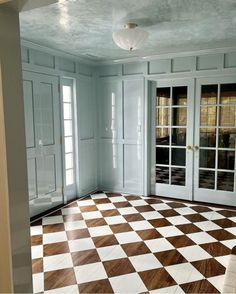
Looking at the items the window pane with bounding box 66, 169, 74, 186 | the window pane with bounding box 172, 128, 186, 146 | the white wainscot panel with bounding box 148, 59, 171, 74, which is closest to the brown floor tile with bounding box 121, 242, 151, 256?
the window pane with bounding box 66, 169, 74, 186

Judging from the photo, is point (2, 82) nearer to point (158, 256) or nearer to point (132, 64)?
point (158, 256)

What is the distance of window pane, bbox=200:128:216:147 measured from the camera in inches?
169

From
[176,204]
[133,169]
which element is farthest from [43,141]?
[176,204]

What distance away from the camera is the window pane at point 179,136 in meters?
4.51

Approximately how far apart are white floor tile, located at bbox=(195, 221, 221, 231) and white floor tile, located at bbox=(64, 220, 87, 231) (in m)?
1.55

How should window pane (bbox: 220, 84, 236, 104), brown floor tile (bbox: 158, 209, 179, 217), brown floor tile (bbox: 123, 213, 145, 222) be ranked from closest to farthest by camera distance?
1. brown floor tile (bbox: 123, 213, 145, 222)
2. brown floor tile (bbox: 158, 209, 179, 217)
3. window pane (bbox: 220, 84, 236, 104)

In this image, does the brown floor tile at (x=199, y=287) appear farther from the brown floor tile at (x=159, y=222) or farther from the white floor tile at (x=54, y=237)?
the white floor tile at (x=54, y=237)

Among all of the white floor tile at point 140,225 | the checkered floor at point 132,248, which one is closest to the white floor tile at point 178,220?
the checkered floor at point 132,248

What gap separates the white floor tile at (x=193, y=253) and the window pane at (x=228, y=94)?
2319 millimetres

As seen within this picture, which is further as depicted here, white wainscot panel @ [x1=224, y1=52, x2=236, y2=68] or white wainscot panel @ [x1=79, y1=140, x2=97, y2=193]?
white wainscot panel @ [x1=79, y1=140, x2=97, y2=193]

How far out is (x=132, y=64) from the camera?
472cm

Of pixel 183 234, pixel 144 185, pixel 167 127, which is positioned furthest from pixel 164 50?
pixel 183 234

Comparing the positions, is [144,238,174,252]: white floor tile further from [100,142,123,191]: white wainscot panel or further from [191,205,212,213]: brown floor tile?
[100,142,123,191]: white wainscot panel

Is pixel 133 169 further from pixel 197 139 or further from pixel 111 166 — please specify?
pixel 197 139
